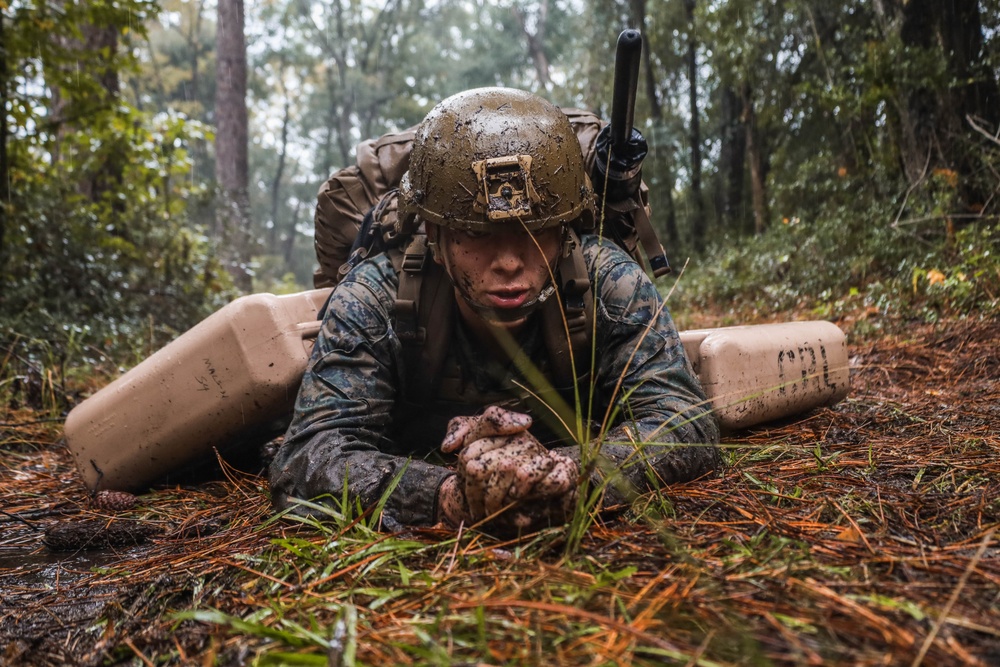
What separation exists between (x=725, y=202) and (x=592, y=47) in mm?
4525

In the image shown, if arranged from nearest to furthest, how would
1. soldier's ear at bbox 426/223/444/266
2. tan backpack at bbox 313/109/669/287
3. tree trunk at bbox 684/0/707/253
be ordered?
→ soldier's ear at bbox 426/223/444/266, tan backpack at bbox 313/109/669/287, tree trunk at bbox 684/0/707/253

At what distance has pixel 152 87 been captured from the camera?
2656 cm

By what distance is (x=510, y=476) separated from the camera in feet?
5.43

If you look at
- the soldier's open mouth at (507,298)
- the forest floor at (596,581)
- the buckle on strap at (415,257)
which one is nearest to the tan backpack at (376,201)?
the buckle on strap at (415,257)

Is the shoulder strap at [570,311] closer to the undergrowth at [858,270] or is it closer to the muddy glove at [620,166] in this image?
the muddy glove at [620,166]

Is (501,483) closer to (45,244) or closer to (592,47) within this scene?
(45,244)

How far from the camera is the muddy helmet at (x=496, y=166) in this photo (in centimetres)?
226

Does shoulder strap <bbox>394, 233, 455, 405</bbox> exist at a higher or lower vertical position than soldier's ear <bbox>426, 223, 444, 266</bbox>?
lower

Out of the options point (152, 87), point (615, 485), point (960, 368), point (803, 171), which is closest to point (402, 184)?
point (615, 485)

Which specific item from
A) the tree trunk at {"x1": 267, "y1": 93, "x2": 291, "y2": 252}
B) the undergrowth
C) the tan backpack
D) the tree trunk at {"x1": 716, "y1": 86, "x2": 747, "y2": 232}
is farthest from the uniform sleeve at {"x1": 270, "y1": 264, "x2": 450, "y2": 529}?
the tree trunk at {"x1": 267, "y1": 93, "x2": 291, "y2": 252}

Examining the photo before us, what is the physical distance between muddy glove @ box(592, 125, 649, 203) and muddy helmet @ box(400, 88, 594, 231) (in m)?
0.46

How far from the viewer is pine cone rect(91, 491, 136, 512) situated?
113 inches

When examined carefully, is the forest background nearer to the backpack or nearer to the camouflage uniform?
the backpack

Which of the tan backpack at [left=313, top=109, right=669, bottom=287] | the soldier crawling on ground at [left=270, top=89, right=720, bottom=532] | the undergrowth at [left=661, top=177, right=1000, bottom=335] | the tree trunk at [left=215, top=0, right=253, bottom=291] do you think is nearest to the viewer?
the soldier crawling on ground at [left=270, top=89, right=720, bottom=532]
